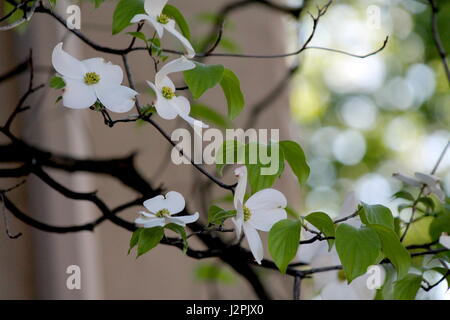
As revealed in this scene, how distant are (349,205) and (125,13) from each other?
0.71 feet

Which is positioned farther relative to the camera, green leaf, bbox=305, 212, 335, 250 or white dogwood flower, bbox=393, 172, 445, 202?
white dogwood flower, bbox=393, 172, 445, 202

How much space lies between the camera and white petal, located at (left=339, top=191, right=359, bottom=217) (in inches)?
19.4

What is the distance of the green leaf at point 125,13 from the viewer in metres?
0.42

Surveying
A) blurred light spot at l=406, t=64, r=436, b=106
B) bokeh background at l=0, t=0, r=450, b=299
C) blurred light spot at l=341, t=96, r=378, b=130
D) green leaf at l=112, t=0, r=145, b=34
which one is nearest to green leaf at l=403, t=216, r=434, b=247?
bokeh background at l=0, t=0, r=450, b=299

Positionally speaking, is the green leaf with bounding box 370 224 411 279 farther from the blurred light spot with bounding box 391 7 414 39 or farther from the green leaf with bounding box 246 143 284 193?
the blurred light spot with bounding box 391 7 414 39

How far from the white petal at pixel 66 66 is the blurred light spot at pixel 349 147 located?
2969 millimetres

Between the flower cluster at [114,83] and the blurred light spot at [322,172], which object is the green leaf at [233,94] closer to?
the flower cluster at [114,83]

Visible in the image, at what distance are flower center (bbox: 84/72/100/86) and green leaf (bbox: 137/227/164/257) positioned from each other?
0.09m

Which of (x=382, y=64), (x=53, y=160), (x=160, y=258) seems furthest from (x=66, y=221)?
(x=382, y=64)

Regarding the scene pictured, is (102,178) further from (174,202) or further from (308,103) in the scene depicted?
(308,103)

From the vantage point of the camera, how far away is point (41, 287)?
1021 mm

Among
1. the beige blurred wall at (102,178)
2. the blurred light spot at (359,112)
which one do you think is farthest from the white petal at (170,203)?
the blurred light spot at (359,112)

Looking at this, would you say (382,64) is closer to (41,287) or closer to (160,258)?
(160,258)
